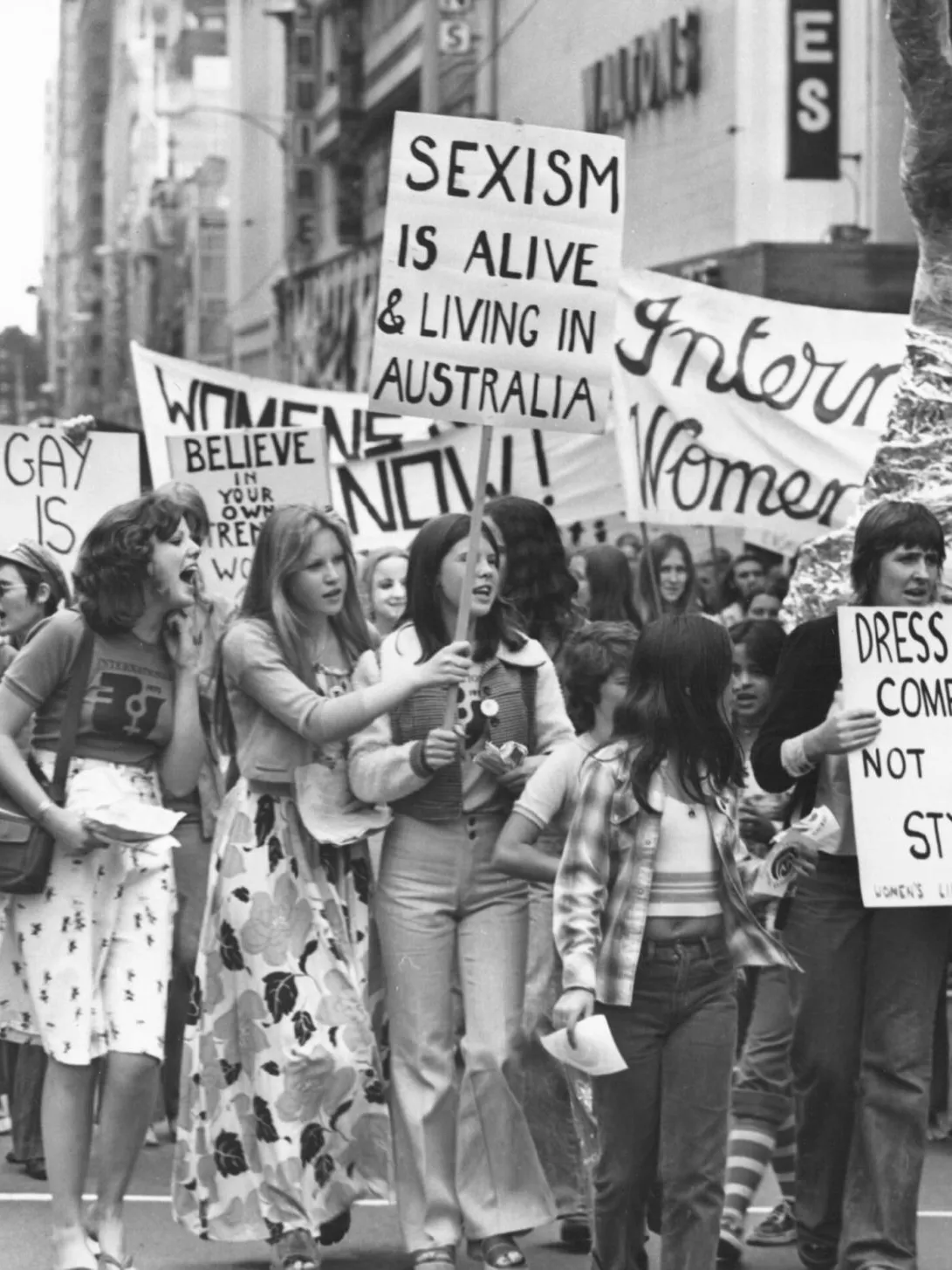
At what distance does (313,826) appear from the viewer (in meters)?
6.20

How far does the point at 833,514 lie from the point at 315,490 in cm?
198

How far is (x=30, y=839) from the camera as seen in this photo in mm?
5988

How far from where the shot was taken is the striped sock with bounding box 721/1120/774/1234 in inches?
247

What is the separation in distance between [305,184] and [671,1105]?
52532mm

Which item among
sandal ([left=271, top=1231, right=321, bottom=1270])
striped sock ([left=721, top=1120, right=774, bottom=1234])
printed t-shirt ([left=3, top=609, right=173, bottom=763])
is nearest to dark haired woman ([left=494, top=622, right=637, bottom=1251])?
striped sock ([left=721, top=1120, right=774, bottom=1234])

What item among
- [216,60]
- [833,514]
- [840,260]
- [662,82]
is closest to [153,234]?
[216,60]

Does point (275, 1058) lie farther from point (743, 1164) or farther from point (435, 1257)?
point (743, 1164)

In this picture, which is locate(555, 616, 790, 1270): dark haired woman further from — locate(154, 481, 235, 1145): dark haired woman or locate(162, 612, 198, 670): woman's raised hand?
locate(154, 481, 235, 1145): dark haired woman

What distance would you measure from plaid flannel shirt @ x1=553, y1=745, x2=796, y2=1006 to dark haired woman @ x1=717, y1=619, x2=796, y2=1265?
0.84 meters

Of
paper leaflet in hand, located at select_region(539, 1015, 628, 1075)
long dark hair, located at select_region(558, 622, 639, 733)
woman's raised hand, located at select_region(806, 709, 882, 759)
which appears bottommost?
paper leaflet in hand, located at select_region(539, 1015, 628, 1075)

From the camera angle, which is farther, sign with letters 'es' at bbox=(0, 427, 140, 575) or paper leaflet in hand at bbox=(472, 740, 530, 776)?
sign with letters 'es' at bbox=(0, 427, 140, 575)

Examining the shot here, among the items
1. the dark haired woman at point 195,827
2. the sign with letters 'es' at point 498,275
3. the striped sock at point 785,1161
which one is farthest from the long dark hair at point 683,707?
the dark haired woman at point 195,827

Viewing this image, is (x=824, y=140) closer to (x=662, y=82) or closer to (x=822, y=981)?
(x=662, y=82)

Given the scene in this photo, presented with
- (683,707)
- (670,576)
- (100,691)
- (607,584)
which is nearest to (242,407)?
(670,576)
